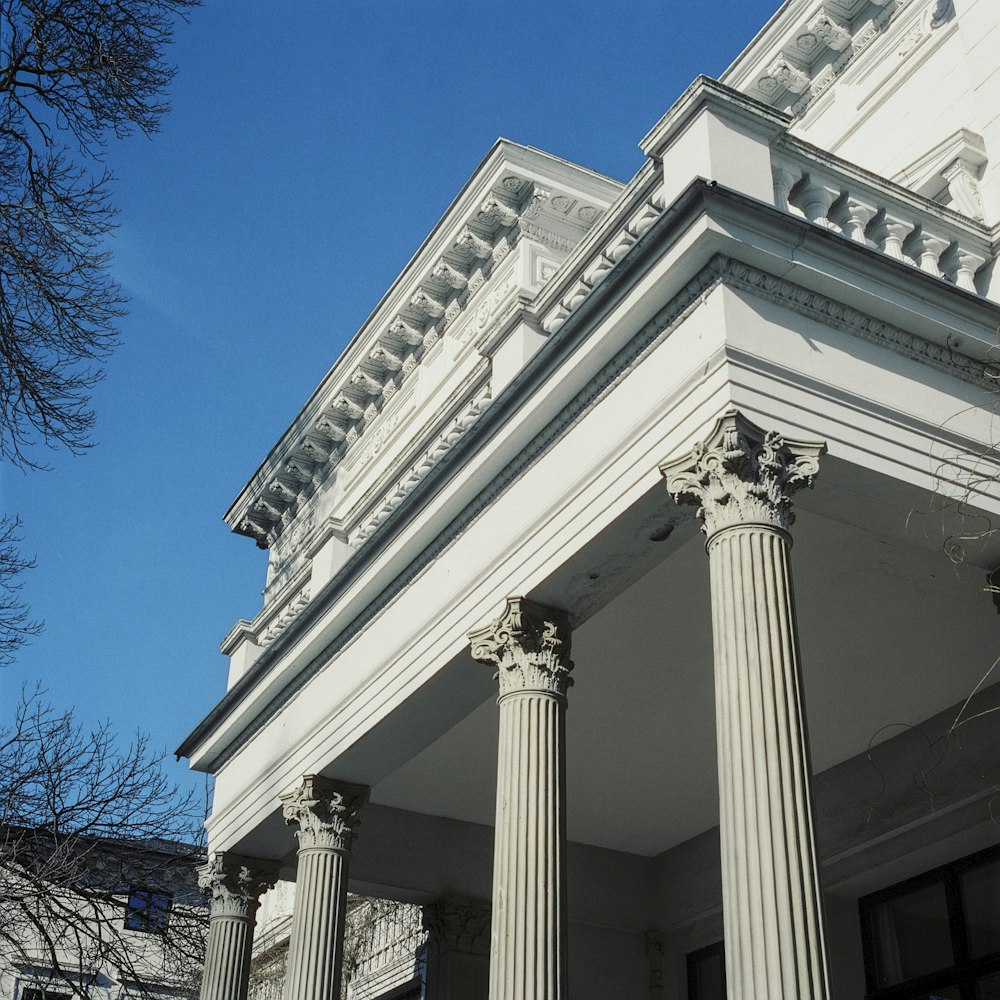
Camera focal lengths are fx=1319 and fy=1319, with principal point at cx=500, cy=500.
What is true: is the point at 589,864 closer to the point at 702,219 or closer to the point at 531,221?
the point at 531,221

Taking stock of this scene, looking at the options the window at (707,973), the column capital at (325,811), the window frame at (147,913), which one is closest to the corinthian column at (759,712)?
the column capital at (325,811)

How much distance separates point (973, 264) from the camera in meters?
11.1

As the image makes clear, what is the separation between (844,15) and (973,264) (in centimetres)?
603

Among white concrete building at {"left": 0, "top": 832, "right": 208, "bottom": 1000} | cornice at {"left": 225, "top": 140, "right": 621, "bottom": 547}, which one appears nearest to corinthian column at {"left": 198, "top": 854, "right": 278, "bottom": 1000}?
white concrete building at {"left": 0, "top": 832, "right": 208, "bottom": 1000}

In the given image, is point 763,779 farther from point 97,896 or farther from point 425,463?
point 97,896

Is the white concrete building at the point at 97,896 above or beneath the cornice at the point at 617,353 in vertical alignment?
beneath

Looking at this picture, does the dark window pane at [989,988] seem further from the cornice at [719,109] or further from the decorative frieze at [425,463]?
the cornice at [719,109]

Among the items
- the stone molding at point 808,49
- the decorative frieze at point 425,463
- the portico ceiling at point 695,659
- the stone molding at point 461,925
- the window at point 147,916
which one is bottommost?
the stone molding at point 461,925

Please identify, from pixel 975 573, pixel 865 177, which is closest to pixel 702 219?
pixel 865 177

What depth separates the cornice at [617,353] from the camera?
930 centimetres

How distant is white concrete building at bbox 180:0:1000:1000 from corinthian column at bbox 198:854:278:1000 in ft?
0.22

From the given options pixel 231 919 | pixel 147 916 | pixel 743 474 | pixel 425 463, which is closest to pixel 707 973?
pixel 231 919

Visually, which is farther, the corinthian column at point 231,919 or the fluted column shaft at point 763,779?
the corinthian column at point 231,919

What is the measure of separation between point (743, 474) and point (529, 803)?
309 cm
